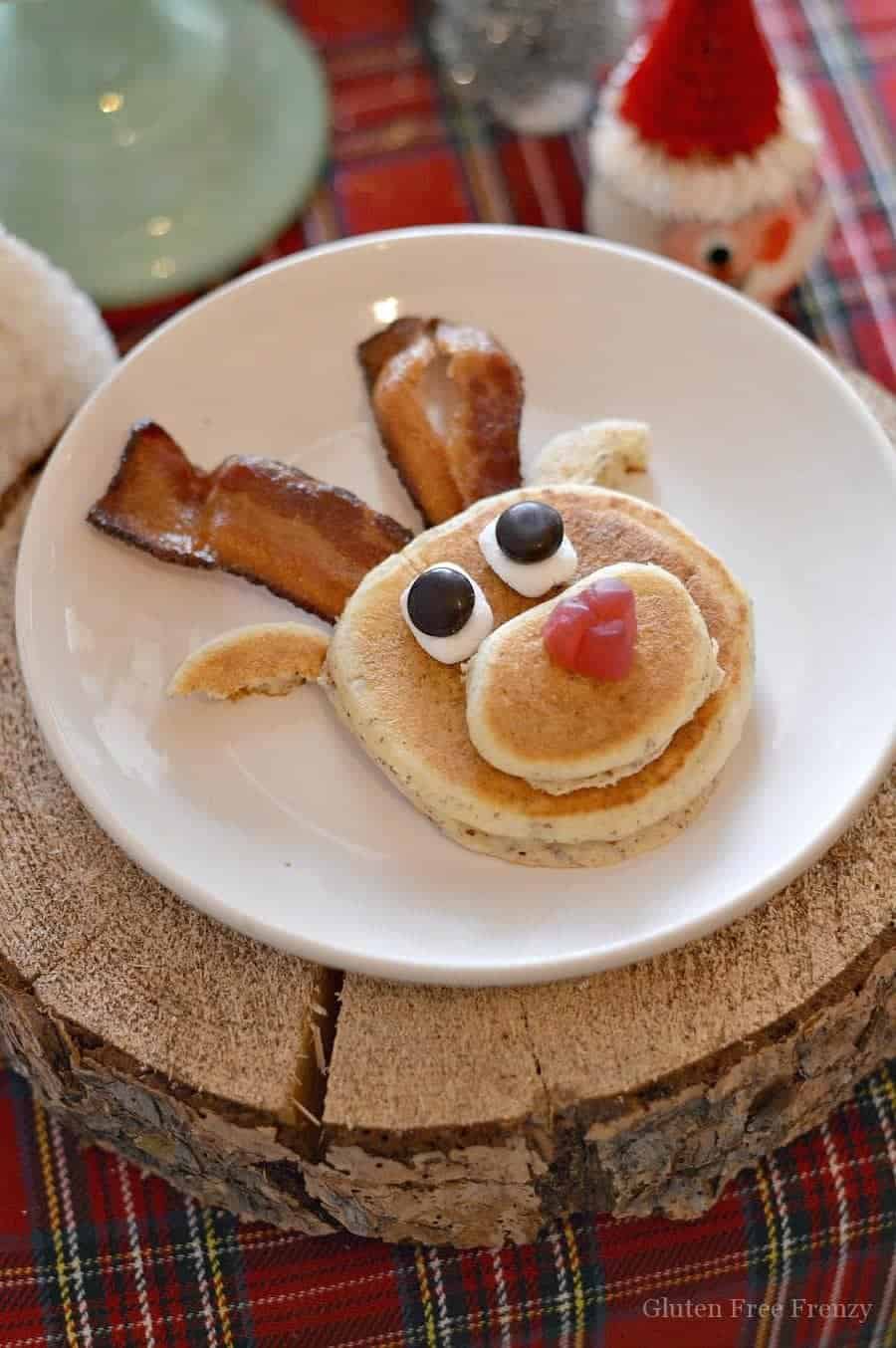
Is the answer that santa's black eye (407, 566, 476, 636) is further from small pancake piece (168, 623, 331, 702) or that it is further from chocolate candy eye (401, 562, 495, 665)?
small pancake piece (168, 623, 331, 702)

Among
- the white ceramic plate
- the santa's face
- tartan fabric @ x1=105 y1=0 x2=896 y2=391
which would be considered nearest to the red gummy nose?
the white ceramic plate

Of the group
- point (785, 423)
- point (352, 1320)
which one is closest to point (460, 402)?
point (785, 423)

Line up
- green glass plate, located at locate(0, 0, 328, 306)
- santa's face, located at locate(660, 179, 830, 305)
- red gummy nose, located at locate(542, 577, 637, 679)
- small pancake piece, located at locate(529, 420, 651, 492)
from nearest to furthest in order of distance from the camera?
red gummy nose, located at locate(542, 577, 637, 679)
small pancake piece, located at locate(529, 420, 651, 492)
santa's face, located at locate(660, 179, 830, 305)
green glass plate, located at locate(0, 0, 328, 306)

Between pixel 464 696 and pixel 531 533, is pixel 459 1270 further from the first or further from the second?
pixel 531 533

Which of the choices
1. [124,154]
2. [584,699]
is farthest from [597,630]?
[124,154]

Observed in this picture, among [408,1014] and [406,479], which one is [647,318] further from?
[408,1014]

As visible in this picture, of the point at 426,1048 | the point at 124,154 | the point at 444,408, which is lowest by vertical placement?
the point at 426,1048

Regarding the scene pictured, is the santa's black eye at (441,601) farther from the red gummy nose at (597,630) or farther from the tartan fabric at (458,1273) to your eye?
the tartan fabric at (458,1273)

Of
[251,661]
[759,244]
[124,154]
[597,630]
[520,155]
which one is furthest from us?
[520,155]
